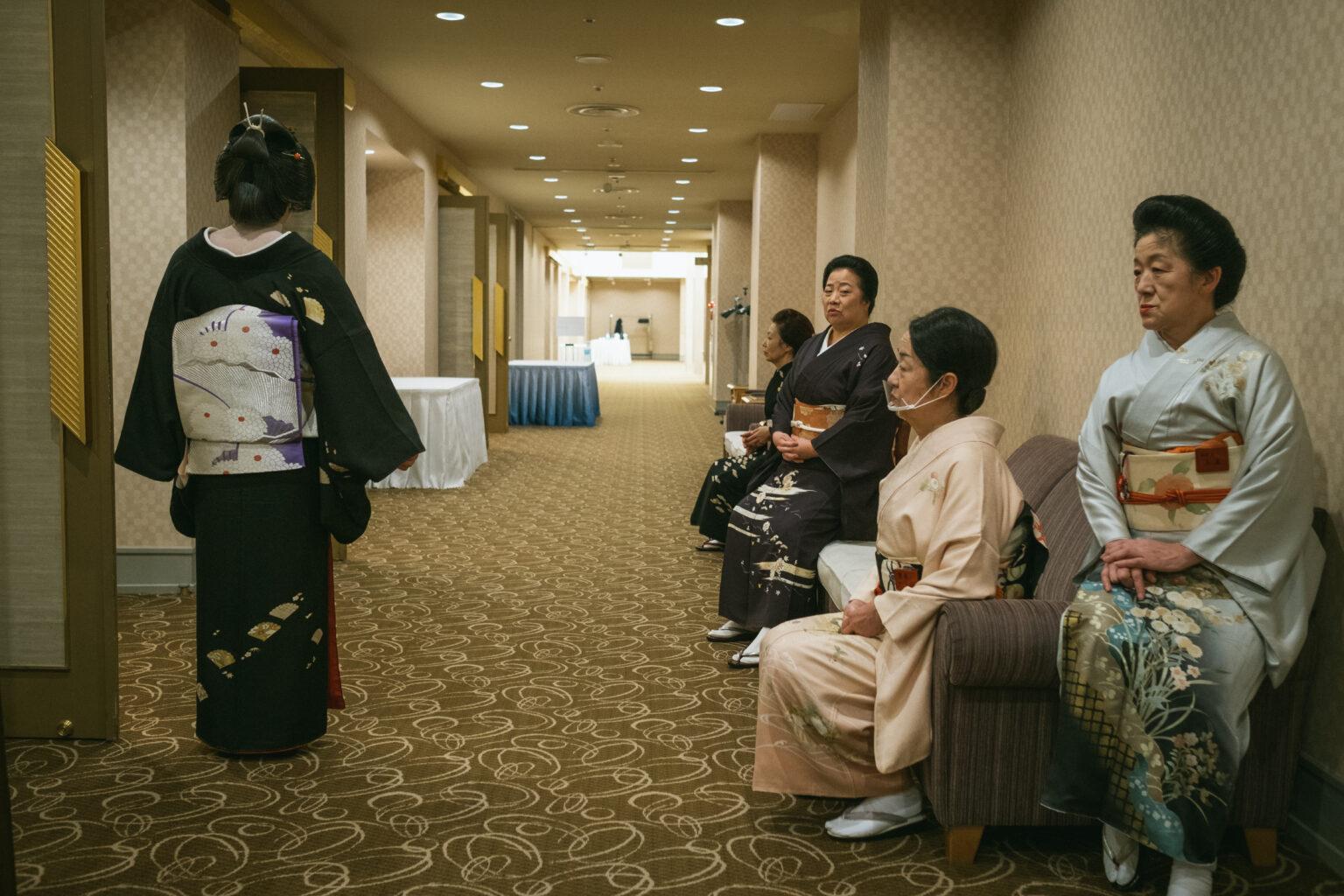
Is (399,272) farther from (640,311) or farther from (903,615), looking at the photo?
(640,311)

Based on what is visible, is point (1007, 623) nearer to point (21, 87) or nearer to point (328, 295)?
point (328, 295)

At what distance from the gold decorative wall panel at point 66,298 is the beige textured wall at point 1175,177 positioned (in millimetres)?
2988

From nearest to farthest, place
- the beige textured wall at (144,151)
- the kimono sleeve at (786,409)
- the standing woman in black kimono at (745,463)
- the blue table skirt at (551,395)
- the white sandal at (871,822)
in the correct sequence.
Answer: the white sandal at (871,822)
the kimono sleeve at (786,409)
the beige textured wall at (144,151)
the standing woman in black kimono at (745,463)
the blue table skirt at (551,395)

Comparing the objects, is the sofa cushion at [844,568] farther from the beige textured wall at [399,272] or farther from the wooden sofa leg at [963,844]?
the beige textured wall at [399,272]

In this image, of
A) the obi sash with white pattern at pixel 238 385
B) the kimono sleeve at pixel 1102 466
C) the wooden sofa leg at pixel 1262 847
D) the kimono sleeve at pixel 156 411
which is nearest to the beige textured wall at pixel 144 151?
the kimono sleeve at pixel 156 411

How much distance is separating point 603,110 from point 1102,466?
8.00 m

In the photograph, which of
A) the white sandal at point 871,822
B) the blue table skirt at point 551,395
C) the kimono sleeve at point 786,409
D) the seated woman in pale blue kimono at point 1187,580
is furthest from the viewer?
the blue table skirt at point 551,395

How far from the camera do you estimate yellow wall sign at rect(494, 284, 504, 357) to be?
12547mm

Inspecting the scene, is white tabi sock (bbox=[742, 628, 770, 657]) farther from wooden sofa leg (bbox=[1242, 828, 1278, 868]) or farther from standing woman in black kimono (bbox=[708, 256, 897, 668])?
wooden sofa leg (bbox=[1242, 828, 1278, 868])

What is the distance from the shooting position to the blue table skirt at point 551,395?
13.5m

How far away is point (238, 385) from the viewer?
2945mm

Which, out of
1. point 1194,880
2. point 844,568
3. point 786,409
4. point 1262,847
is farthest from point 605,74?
point 1194,880

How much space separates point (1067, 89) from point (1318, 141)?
72.0 inches

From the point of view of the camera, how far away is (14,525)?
314 centimetres
